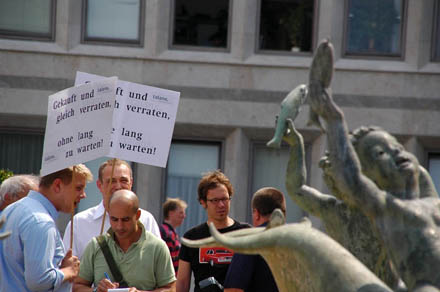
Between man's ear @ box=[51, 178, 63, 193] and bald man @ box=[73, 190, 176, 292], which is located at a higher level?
man's ear @ box=[51, 178, 63, 193]

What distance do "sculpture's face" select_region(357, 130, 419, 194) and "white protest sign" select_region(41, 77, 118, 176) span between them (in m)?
2.71

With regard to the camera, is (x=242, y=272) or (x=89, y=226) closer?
(x=242, y=272)

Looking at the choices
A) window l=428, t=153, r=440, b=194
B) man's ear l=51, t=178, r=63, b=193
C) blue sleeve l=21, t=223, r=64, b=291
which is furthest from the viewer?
window l=428, t=153, r=440, b=194

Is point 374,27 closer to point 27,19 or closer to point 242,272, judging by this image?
point 27,19

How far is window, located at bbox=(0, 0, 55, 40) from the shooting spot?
46.9ft

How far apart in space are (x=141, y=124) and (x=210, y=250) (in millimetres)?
1351

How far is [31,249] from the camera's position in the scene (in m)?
5.31

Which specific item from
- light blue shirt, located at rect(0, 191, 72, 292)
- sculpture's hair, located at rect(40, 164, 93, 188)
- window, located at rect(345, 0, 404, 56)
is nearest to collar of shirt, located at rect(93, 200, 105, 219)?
sculpture's hair, located at rect(40, 164, 93, 188)

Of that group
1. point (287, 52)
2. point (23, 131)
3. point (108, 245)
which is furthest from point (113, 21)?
point (108, 245)

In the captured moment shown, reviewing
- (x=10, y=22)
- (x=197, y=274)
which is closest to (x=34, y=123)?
(x=10, y=22)

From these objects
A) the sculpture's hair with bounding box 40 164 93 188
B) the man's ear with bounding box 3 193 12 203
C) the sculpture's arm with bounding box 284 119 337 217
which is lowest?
the man's ear with bounding box 3 193 12 203

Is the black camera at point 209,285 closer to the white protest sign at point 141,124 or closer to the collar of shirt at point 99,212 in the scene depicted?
the collar of shirt at point 99,212

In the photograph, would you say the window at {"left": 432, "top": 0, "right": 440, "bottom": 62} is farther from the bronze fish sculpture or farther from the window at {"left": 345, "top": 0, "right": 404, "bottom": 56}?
the bronze fish sculpture

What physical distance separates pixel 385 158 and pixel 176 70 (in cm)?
1038
